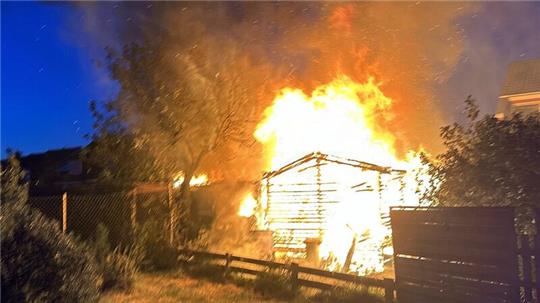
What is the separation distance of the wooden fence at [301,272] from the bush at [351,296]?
13cm

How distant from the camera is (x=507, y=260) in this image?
5824mm

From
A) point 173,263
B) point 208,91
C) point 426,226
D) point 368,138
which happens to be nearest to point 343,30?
point 368,138

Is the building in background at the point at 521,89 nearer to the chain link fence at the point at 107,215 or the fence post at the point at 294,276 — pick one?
the fence post at the point at 294,276

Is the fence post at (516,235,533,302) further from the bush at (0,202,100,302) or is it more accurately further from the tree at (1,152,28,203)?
the tree at (1,152,28,203)

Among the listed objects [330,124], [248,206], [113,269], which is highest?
[330,124]

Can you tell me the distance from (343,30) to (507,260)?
13.4m

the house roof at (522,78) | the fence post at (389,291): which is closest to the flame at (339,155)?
the house roof at (522,78)

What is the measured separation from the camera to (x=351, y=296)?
8258mm

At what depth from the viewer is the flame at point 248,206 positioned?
16.2 meters

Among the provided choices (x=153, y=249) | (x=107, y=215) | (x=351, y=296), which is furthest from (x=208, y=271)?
(x=351, y=296)

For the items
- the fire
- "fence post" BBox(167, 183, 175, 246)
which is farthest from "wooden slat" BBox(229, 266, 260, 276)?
the fire

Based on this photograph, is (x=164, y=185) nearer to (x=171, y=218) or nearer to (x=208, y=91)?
(x=171, y=218)

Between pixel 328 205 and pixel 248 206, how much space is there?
109 inches

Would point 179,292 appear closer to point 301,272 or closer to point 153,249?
point 301,272
